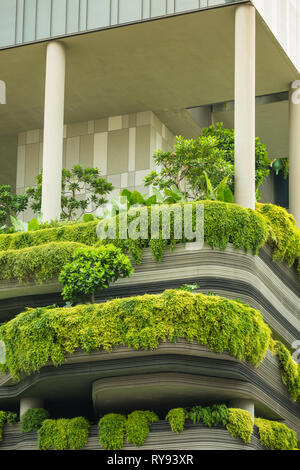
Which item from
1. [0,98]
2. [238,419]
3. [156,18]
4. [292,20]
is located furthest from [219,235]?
[0,98]

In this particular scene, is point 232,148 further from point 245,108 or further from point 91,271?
point 91,271

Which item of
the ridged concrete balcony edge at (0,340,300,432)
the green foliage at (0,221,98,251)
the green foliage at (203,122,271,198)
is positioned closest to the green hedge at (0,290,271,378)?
the ridged concrete balcony edge at (0,340,300,432)

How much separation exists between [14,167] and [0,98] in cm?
465

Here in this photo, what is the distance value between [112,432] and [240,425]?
7.80 feet

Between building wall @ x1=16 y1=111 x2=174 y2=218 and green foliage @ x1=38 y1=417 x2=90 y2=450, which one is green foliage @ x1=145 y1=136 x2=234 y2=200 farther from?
green foliage @ x1=38 y1=417 x2=90 y2=450

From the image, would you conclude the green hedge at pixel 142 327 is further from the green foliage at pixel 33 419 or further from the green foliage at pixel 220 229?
the green foliage at pixel 220 229

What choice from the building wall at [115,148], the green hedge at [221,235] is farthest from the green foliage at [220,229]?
the building wall at [115,148]

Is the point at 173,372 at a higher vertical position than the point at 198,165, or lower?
lower

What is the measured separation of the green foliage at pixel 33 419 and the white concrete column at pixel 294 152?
353 inches

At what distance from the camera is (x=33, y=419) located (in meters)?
18.8

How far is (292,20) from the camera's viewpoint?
2458cm

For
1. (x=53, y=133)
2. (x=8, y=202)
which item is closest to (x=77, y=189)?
(x=8, y=202)

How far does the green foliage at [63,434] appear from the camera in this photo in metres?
18.0

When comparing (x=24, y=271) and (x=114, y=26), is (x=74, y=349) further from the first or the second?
(x=114, y=26)
